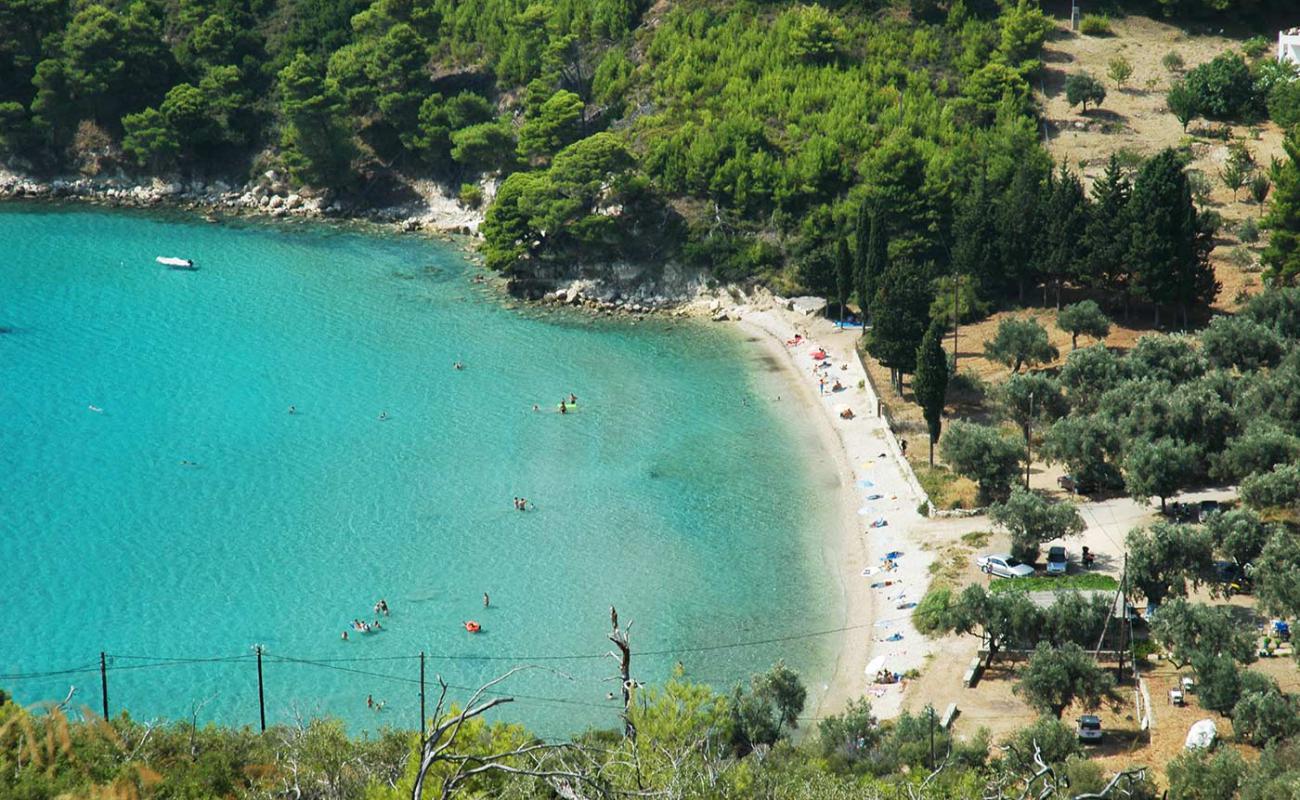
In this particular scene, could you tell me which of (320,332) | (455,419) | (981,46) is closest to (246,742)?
(455,419)

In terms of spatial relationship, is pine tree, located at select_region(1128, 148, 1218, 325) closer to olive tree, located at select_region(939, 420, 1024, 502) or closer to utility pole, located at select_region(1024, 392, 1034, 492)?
utility pole, located at select_region(1024, 392, 1034, 492)

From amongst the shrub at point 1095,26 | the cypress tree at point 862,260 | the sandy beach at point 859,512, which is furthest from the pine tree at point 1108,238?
the shrub at point 1095,26

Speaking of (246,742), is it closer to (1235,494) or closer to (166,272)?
(1235,494)

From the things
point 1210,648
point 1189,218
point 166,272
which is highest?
point 1189,218

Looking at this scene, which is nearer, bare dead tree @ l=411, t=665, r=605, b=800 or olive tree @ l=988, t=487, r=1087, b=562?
bare dead tree @ l=411, t=665, r=605, b=800

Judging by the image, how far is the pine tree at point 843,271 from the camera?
76250mm

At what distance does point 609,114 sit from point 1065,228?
102 feet

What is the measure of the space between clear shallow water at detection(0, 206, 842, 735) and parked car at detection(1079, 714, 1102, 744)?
8506mm

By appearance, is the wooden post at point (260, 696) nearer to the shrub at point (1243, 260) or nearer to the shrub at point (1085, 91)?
the shrub at point (1243, 260)

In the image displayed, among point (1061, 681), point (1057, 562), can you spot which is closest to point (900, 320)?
point (1057, 562)

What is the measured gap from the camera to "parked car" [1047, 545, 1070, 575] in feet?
174

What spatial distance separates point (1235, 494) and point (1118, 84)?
40483 mm

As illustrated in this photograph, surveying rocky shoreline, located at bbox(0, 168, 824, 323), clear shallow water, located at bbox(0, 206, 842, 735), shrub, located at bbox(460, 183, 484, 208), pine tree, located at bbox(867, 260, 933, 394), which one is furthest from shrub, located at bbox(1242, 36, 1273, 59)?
shrub, located at bbox(460, 183, 484, 208)

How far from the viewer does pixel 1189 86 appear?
86.6 meters
